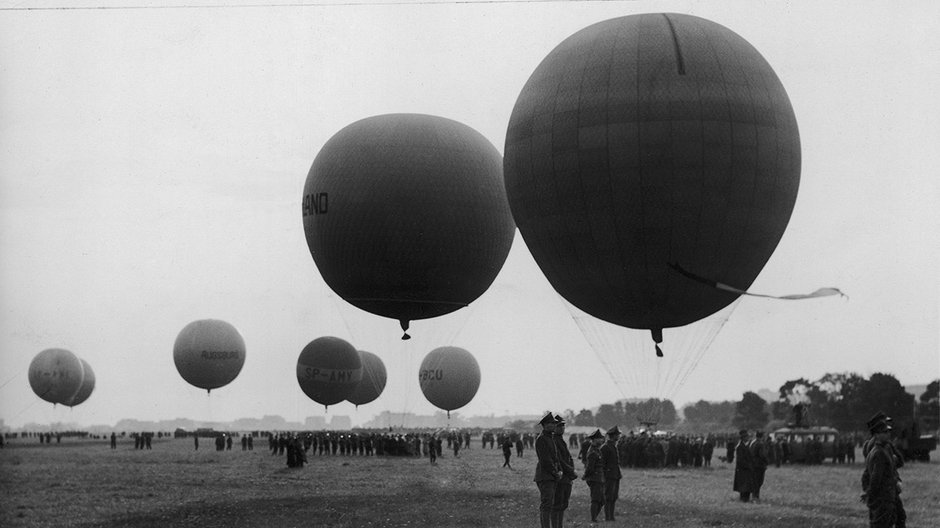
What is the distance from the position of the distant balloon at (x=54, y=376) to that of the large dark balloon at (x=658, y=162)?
168ft

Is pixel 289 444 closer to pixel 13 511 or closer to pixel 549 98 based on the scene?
pixel 13 511

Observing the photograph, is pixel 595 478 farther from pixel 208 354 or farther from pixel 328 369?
pixel 208 354

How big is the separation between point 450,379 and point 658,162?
36.3m

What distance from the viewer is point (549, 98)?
16.3 m

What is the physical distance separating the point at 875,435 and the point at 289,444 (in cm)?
2341

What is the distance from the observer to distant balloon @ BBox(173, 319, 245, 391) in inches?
1969

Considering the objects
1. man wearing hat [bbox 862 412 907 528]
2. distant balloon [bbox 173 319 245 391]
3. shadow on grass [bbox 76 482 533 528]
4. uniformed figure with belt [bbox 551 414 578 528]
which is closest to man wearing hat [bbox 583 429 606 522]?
shadow on grass [bbox 76 482 533 528]

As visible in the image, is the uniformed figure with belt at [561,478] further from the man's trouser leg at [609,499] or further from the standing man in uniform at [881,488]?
the standing man in uniform at [881,488]

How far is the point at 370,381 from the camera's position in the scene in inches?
1903

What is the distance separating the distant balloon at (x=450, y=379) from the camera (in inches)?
1977

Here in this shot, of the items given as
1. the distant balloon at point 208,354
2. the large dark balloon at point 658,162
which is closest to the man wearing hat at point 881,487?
the large dark balloon at point 658,162

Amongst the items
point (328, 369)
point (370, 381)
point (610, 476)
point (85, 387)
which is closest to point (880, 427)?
point (610, 476)

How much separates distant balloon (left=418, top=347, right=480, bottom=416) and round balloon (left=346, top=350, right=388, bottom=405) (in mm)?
2471

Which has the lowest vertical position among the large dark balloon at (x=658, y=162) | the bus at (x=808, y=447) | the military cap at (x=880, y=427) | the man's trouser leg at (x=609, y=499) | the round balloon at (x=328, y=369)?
the bus at (x=808, y=447)
